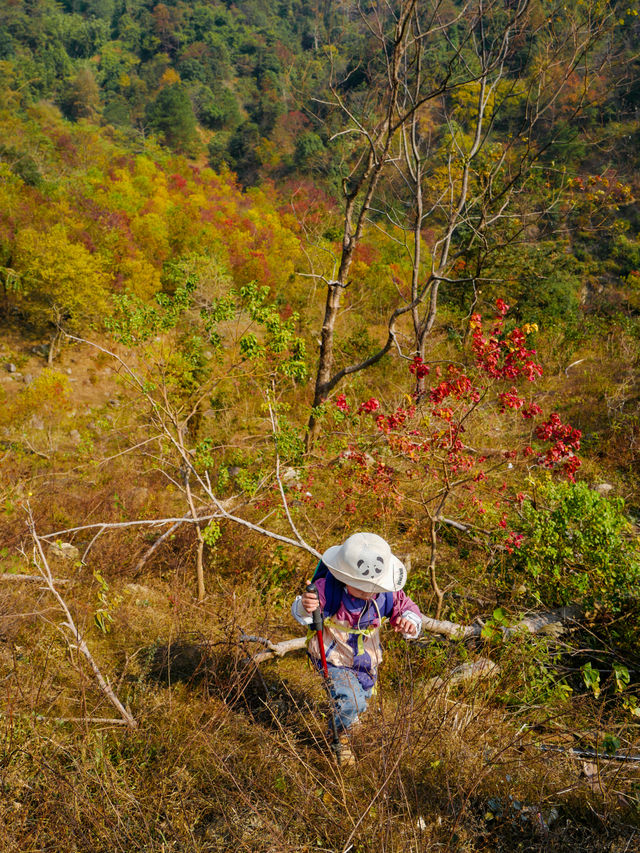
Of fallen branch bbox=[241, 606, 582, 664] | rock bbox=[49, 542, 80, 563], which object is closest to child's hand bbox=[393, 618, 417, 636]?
fallen branch bbox=[241, 606, 582, 664]

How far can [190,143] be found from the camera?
35938mm

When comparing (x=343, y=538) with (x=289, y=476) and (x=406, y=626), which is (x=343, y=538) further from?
(x=406, y=626)

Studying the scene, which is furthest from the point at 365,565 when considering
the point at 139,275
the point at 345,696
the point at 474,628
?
the point at 139,275

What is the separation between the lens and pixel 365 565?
2123mm

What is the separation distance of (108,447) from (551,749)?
7773mm

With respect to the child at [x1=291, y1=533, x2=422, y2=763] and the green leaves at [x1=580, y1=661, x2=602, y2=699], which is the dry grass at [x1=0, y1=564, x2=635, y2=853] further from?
the green leaves at [x1=580, y1=661, x2=602, y2=699]

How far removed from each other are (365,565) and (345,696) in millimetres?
700

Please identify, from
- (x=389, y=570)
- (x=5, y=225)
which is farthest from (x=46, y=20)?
(x=389, y=570)

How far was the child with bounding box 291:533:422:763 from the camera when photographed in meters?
2.18

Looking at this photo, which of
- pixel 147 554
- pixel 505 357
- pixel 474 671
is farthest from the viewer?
pixel 147 554

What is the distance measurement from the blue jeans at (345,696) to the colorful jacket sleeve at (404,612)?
32 cm

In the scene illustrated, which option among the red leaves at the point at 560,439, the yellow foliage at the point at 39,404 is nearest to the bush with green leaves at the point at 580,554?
the red leaves at the point at 560,439

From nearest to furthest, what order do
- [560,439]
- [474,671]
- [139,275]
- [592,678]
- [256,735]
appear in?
[256,735]
[592,678]
[474,671]
[560,439]
[139,275]

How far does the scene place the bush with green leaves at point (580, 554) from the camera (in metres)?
3.18
